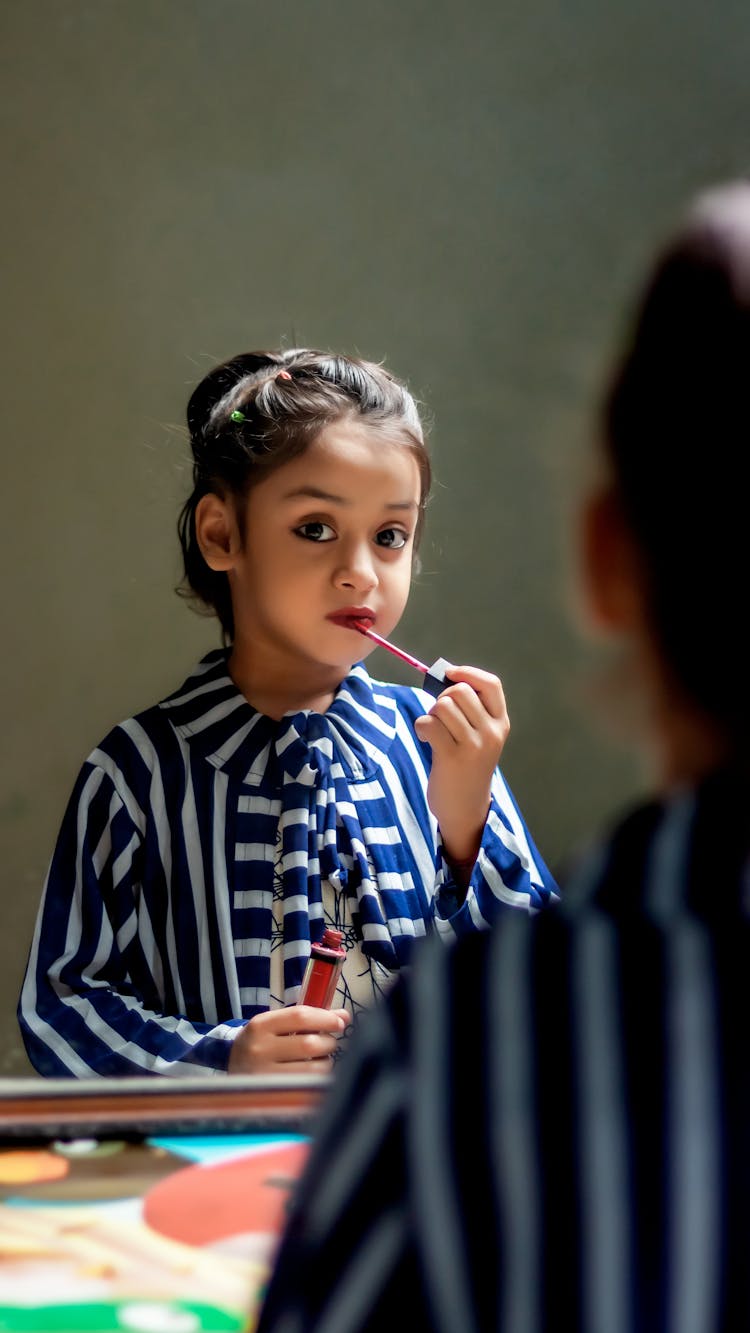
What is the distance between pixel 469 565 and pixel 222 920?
A: 0.98 m

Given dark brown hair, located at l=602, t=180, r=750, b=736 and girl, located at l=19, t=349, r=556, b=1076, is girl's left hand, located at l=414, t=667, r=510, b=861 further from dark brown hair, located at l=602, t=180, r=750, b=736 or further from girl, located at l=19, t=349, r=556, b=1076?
dark brown hair, located at l=602, t=180, r=750, b=736

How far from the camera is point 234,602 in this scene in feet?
3.33

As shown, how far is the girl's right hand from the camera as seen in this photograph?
769 mm

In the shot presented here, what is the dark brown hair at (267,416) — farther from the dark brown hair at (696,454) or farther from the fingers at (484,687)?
the dark brown hair at (696,454)

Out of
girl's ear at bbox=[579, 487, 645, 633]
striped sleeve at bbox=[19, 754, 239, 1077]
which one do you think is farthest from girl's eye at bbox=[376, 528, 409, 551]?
girl's ear at bbox=[579, 487, 645, 633]

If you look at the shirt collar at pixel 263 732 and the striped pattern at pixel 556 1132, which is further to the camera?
the shirt collar at pixel 263 732

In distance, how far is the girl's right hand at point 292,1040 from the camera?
77 cm

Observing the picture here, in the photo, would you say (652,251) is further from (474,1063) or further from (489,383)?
(489,383)

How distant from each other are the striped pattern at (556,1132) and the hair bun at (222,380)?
81 cm

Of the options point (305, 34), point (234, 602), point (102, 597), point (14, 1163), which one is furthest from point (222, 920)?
point (305, 34)

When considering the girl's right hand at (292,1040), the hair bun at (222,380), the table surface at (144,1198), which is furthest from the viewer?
the hair bun at (222,380)

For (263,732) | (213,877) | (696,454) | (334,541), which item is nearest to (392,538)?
(334,541)

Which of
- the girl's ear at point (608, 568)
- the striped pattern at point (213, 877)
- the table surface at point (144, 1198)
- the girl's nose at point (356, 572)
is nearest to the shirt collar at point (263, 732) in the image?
the striped pattern at point (213, 877)

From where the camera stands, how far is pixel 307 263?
5.61 ft
